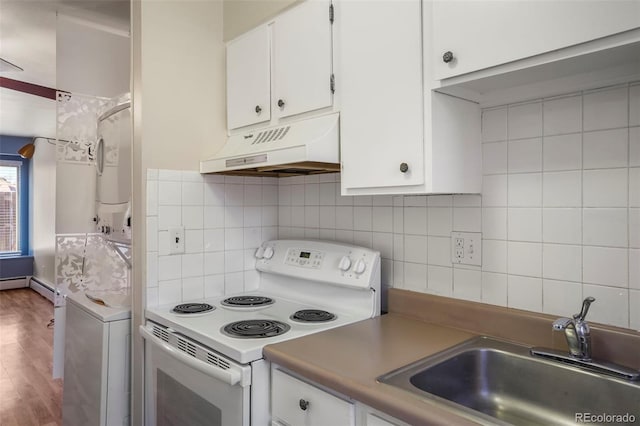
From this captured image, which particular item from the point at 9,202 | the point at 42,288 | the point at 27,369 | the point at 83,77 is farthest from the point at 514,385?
the point at 9,202

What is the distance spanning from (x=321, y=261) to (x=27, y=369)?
10.7 feet

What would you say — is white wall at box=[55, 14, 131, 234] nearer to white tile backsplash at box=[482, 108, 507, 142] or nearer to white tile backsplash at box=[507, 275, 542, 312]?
white tile backsplash at box=[482, 108, 507, 142]

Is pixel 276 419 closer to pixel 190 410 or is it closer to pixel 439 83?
pixel 190 410

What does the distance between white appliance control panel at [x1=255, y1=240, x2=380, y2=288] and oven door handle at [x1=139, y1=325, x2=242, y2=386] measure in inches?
23.7

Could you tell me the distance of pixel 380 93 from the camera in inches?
54.3

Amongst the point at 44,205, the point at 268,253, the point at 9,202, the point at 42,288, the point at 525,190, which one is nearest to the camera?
the point at 525,190

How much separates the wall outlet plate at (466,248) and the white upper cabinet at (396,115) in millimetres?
169

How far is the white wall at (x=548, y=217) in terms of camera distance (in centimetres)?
118

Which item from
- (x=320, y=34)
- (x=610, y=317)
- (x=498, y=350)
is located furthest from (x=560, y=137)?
(x=320, y=34)

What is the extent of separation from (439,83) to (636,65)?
481mm

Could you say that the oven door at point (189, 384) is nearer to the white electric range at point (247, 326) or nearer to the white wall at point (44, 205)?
the white electric range at point (247, 326)

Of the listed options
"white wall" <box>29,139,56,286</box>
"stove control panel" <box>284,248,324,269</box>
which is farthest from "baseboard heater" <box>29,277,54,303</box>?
"stove control panel" <box>284,248,324,269</box>

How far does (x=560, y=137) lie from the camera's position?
1.29 metres

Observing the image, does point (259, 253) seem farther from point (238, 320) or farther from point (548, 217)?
point (548, 217)
